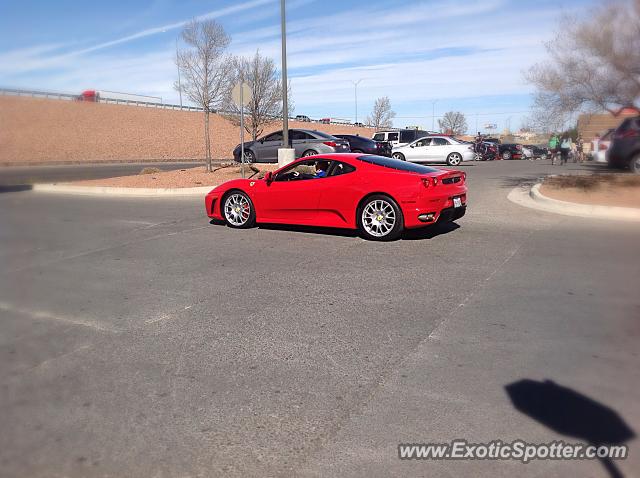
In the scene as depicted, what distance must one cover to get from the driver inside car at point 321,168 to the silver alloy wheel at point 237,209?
1.46 metres

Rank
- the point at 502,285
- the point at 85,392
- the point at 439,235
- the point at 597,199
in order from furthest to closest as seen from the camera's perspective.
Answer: the point at 597,199 < the point at 439,235 < the point at 502,285 < the point at 85,392

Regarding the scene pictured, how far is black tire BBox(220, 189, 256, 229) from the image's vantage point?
30.6ft

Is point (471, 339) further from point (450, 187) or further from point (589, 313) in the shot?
point (450, 187)

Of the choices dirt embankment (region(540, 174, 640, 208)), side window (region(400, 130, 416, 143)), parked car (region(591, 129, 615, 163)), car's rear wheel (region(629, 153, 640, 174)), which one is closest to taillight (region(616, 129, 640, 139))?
car's rear wheel (region(629, 153, 640, 174))

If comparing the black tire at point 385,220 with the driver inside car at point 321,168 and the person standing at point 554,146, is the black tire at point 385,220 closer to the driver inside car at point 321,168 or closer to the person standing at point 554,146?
the driver inside car at point 321,168

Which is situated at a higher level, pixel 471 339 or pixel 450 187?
pixel 450 187

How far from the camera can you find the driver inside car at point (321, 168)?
8.58 meters

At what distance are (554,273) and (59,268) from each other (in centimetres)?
623

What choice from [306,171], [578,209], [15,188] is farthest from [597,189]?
[15,188]

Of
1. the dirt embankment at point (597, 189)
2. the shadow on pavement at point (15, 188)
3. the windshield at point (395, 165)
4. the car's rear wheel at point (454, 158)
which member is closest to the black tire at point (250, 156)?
the shadow on pavement at point (15, 188)

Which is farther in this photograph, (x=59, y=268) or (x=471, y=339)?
(x=59, y=268)

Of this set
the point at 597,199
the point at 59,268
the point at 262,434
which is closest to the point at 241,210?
the point at 59,268

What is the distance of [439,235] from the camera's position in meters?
8.66

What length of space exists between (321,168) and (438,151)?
1745 centimetres
